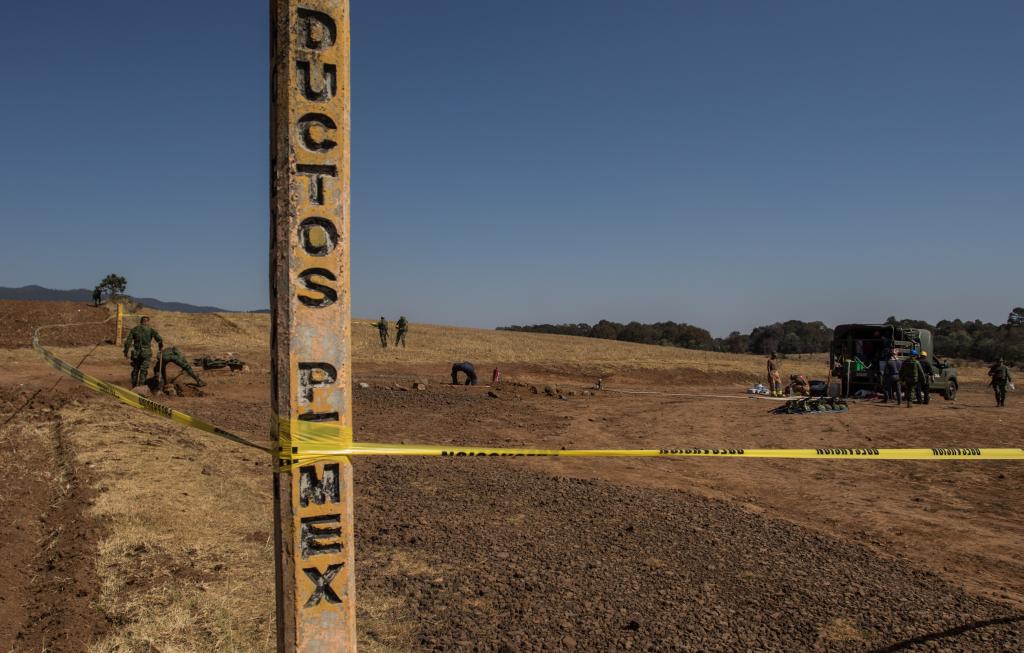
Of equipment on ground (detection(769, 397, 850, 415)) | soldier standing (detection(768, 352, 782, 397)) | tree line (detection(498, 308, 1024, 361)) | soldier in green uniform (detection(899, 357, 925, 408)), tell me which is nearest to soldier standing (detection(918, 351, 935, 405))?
soldier in green uniform (detection(899, 357, 925, 408))

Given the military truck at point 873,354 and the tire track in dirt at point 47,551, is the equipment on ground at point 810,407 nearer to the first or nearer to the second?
the military truck at point 873,354

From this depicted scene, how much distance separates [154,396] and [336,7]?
54.2 ft

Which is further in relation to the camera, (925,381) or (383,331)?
(383,331)

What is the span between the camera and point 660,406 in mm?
20266

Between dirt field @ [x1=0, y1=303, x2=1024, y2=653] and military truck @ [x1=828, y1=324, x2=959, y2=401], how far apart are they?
827 cm

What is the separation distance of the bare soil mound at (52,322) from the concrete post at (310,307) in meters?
29.6

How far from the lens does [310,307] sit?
91.5 inches

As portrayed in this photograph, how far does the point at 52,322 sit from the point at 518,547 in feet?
115

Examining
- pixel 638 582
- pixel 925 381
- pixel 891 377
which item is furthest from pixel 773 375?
pixel 638 582

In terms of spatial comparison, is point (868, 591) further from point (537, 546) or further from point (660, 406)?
point (660, 406)

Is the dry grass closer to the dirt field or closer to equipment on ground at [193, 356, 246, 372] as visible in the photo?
the dirt field

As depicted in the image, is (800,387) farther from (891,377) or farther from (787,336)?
(787,336)

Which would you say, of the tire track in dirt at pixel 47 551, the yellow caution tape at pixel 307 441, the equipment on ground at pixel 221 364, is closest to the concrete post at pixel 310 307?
the yellow caution tape at pixel 307 441

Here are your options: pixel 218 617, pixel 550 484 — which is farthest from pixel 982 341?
pixel 218 617
